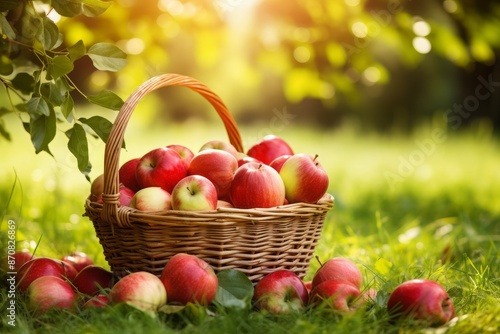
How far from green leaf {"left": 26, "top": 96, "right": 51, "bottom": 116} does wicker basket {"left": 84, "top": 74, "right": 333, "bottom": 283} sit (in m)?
0.21

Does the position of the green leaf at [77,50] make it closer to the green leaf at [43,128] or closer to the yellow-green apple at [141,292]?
the green leaf at [43,128]

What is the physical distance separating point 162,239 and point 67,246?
103 centimetres

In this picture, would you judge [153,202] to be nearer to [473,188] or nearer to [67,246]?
[67,246]

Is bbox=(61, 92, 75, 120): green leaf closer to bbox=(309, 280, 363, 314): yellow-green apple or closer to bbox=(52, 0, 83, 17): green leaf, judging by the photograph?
bbox=(52, 0, 83, 17): green leaf

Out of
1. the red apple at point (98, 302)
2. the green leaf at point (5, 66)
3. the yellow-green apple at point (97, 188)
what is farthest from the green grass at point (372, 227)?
the green leaf at point (5, 66)

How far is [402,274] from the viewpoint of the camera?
232 cm

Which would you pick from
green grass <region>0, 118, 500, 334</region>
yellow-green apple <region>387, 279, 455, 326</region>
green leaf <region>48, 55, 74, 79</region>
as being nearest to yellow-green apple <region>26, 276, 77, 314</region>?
green grass <region>0, 118, 500, 334</region>

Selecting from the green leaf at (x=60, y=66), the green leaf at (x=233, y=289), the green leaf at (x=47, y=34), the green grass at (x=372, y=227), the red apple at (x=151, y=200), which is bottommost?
the green grass at (x=372, y=227)

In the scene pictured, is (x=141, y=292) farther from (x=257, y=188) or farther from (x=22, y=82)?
(x=22, y=82)

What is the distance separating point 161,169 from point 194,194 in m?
0.22

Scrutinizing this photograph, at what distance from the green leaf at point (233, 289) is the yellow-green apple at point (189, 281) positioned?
34 millimetres

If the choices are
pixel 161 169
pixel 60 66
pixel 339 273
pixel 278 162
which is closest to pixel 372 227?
pixel 278 162

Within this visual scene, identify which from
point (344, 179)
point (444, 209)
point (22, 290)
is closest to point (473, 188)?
point (444, 209)

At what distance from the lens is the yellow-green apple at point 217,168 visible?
6.89 feet
